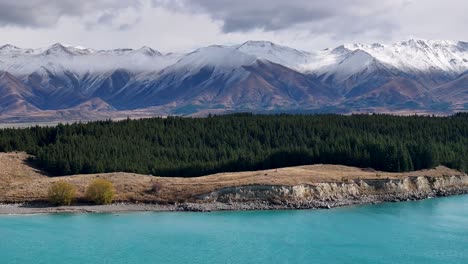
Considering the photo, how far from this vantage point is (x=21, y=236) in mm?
72250

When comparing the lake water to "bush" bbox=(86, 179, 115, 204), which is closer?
the lake water

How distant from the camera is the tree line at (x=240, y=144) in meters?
111

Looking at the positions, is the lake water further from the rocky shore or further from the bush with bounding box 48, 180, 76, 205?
the bush with bounding box 48, 180, 76, 205

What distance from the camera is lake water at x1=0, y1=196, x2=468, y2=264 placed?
208 ft

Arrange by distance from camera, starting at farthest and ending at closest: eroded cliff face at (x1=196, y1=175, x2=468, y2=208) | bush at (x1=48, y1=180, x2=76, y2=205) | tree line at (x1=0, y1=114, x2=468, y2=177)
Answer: tree line at (x1=0, y1=114, x2=468, y2=177), eroded cliff face at (x1=196, y1=175, x2=468, y2=208), bush at (x1=48, y1=180, x2=76, y2=205)

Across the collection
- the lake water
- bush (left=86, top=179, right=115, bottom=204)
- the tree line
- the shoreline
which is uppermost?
the tree line

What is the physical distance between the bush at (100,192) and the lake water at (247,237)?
5153 millimetres

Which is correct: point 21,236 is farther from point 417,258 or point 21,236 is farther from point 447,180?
point 447,180

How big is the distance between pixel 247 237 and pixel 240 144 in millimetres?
59167

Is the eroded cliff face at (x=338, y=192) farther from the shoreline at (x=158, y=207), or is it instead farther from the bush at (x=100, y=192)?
the bush at (x=100, y=192)

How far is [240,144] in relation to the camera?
13012 centimetres

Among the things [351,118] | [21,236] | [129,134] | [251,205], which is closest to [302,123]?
[351,118]

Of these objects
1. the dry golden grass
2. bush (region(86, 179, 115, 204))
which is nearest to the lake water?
→ bush (region(86, 179, 115, 204))

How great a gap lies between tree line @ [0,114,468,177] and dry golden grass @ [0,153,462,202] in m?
5.48
